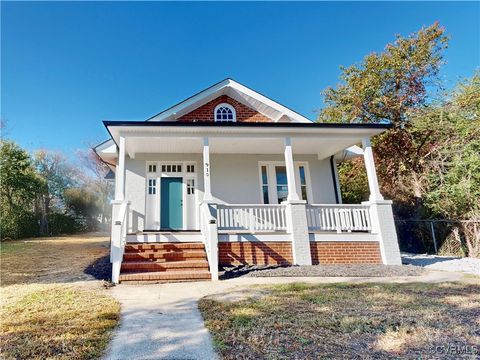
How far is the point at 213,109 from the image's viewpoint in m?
10.9

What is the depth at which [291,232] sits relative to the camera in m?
7.81

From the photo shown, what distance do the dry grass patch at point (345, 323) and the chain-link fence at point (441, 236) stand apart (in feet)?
18.9

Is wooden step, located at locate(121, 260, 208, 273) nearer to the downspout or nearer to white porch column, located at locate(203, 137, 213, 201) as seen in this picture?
white porch column, located at locate(203, 137, 213, 201)

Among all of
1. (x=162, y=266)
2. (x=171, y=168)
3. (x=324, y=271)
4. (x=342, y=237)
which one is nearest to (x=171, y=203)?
(x=171, y=168)

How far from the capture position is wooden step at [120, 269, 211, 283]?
6.15 meters

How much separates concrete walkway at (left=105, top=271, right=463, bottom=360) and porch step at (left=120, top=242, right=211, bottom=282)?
1.19 feet

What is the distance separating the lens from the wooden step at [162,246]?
7.39 m

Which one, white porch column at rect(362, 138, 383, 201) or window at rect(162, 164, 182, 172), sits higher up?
window at rect(162, 164, 182, 172)

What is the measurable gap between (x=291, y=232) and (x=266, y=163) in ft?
11.8

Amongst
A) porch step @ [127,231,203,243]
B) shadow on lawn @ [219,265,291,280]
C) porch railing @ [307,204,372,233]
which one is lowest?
shadow on lawn @ [219,265,291,280]

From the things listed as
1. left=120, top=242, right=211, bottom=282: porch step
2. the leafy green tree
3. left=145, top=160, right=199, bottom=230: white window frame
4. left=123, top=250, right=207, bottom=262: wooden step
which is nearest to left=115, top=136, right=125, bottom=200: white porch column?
left=120, top=242, right=211, bottom=282: porch step

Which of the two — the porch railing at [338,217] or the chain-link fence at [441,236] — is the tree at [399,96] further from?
the porch railing at [338,217]

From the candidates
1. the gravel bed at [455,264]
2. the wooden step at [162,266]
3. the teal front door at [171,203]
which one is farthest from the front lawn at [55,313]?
the gravel bed at [455,264]

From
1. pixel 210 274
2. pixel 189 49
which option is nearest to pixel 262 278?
pixel 210 274
